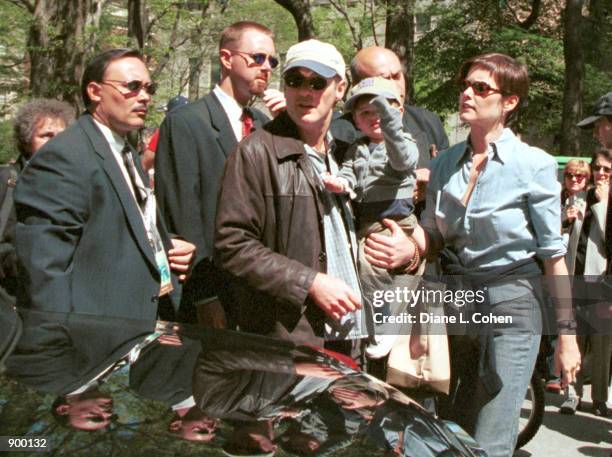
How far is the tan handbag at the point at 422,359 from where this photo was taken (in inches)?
155

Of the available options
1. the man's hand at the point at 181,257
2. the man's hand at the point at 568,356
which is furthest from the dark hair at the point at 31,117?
the man's hand at the point at 568,356

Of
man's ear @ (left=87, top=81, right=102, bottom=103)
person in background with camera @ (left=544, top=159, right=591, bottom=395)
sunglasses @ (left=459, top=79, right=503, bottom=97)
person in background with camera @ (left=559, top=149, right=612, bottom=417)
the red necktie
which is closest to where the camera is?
sunglasses @ (left=459, top=79, right=503, bottom=97)

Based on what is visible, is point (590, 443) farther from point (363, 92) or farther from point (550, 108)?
point (550, 108)

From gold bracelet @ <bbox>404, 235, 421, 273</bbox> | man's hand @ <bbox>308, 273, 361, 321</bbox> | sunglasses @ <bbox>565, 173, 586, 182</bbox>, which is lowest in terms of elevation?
man's hand @ <bbox>308, 273, 361, 321</bbox>

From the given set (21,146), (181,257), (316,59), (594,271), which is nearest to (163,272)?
(181,257)

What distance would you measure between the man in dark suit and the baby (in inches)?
37.3

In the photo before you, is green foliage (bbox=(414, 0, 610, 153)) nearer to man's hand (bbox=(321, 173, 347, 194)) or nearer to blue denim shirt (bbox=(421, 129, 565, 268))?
blue denim shirt (bbox=(421, 129, 565, 268))

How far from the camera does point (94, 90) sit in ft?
14.5

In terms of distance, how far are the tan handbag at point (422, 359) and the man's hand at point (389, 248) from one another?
30 cm

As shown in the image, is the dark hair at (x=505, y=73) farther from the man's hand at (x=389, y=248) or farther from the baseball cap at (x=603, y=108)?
the baseball cap at (x=603, y=108)

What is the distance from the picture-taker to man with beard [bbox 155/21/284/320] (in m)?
4.68

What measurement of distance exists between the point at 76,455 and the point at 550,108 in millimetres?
29470

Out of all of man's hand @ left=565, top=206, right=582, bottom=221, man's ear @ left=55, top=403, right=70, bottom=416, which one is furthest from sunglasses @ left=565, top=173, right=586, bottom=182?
man's ear @ left=55, top=403, right=70, bottom=416

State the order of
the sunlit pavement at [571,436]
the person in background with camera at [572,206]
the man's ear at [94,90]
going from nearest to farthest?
1. the man's ear at [94,90]
2. the sunlit pavement at [571,436]
3. the person in background with camera at [572,206]
